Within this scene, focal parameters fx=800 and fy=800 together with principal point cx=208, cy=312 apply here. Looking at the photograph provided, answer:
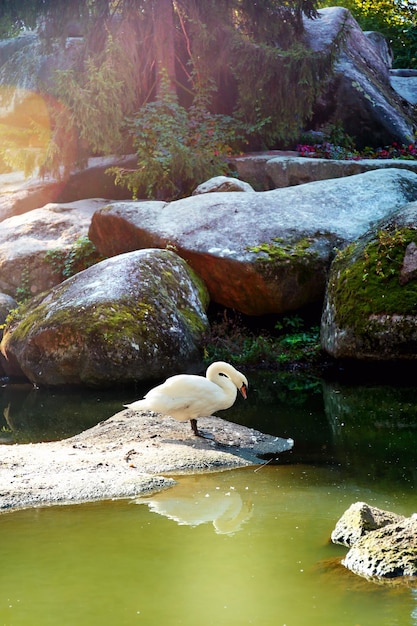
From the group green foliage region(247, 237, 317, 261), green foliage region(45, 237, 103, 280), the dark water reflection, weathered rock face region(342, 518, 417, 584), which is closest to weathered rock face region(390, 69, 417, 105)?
green foliage region(247, 237, 317, 261)

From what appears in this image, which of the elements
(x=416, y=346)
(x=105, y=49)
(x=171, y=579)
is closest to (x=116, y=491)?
(x=171, y=579)

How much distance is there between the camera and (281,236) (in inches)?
472

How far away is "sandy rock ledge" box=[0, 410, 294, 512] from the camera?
5.65m

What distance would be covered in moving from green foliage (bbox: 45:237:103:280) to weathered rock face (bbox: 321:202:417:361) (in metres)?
4.71

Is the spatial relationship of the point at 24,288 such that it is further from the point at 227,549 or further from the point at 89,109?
the point at 227,549

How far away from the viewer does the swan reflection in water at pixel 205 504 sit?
201 inches

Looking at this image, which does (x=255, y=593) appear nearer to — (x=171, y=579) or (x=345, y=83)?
(x=171, y=579)

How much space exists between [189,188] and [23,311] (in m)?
5.23

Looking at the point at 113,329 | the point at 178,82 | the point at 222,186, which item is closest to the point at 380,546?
the point at 113,329

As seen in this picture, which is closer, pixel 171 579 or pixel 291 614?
pixel 291 614

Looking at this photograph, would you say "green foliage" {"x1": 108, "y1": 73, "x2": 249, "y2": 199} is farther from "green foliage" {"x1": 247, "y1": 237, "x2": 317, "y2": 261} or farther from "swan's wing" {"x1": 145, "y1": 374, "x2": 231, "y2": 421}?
"swan's wing" {"x1": 145, "y1": 374, "x2": 231, "y2": 421}

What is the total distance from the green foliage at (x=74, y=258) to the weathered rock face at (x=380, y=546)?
9733 mm

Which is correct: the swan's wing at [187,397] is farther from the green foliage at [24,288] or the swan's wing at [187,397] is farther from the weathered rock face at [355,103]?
the weathered rock face at [355,103]

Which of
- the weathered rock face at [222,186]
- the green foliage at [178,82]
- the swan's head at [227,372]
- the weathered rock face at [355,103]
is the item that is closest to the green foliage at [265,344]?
the weathered rock face at [222,186]
